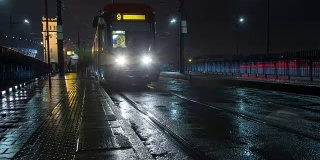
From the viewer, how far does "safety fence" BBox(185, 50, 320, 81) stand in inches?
931

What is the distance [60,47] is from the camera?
3878cm

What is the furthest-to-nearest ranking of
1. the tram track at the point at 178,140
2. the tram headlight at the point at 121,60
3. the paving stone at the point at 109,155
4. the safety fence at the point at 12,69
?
the tram headlight at the point at 121,60 → the safety fence at the point at 12,69 → the tram track at the point at 178,140 → the paving stone at the point at 109,155

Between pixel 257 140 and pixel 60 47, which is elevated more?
pixel 60 47

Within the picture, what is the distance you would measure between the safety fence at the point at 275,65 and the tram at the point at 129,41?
9.82 metres

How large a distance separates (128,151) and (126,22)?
15.3 m

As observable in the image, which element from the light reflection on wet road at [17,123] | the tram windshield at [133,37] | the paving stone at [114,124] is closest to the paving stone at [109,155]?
the light reflection on wet road at [17,123]

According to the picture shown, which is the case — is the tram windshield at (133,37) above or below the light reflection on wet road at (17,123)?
above

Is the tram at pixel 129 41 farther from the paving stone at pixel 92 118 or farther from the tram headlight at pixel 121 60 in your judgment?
the paving stone at pixel 92 118

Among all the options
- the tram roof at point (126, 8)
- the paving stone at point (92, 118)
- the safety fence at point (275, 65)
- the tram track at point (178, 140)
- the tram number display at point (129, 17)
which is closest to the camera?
the tram track at point (178, 140)

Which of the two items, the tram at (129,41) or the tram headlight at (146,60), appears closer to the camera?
the tram at (129,41)

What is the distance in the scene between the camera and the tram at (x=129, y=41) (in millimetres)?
20969

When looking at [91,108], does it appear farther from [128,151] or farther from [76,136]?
[128,151]

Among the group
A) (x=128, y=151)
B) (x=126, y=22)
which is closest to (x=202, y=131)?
(x=128, y=151)

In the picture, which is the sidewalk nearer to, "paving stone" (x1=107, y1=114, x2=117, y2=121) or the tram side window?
the tram side window
